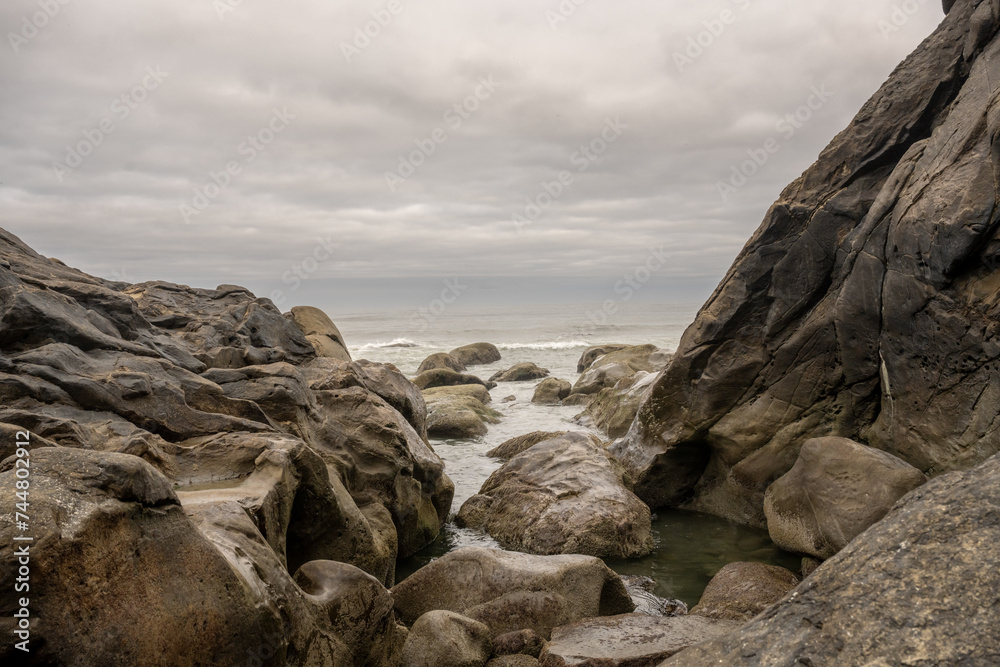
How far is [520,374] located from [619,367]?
9442mm

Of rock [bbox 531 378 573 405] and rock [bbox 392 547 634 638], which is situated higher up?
rock [bbox 531 378 573 405]

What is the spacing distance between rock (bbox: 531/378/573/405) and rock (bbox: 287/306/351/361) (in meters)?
9.34

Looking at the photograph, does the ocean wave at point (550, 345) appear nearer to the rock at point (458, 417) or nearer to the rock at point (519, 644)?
the rock at point (458, 417)

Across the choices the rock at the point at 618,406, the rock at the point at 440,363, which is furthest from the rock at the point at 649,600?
the rock at the point at 440,363

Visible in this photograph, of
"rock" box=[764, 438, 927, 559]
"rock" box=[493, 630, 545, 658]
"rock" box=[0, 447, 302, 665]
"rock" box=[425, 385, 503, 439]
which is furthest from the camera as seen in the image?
"rock" box=[425, 385, 503, 439]

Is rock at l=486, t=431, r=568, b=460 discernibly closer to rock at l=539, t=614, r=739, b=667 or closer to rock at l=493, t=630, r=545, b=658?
rock at l=539, t=614, r=739, b=667

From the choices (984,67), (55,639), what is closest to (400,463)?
(55,639)

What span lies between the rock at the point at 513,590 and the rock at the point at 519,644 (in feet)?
1.52

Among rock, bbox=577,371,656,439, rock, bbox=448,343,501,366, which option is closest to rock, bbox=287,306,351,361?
rock, bbox=577,371,656,439

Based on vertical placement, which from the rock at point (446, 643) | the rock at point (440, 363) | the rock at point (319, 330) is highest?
the rock at point (319, 330)

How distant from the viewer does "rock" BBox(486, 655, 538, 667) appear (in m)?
5.65

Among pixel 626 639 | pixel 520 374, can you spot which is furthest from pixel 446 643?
pixel 520 374

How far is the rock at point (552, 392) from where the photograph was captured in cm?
2319

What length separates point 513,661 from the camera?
5.70 meters
